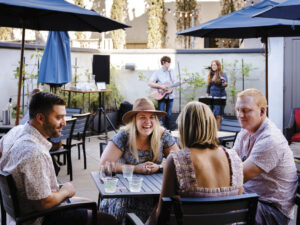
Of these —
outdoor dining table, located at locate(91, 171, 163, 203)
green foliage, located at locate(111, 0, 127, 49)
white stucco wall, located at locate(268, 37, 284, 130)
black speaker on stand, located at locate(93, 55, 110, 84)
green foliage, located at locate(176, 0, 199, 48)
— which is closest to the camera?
outdoor dining table, located at locate(91, 171, 163, 203)

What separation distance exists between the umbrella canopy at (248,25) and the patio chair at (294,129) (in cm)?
187

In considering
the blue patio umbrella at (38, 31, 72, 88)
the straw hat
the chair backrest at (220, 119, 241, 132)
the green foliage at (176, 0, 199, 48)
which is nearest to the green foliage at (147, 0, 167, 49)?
the green foliage at (176, 0, 199, 48)

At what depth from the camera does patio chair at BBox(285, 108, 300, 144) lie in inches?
262

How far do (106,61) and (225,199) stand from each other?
7.51 meters

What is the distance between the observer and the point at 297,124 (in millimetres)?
6969

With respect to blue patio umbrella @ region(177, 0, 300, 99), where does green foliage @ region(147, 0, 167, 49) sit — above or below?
above

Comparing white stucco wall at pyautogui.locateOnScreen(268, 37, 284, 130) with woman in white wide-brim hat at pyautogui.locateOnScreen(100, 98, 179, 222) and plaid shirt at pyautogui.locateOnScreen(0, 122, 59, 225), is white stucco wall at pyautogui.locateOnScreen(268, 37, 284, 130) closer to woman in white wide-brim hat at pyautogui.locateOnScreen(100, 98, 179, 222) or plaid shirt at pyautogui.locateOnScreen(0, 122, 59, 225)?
woman in white wide-brim hat at pyautogui.locateOnScreen(100, 98, 179, 222)

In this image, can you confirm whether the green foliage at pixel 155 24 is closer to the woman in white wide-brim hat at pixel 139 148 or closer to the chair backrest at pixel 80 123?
the chair backrest at pixel 80 123

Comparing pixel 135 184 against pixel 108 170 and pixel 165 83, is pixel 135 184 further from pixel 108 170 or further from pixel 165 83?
pixel 165 83

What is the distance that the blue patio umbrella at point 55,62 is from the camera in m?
6.97

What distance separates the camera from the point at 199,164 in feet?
7.36

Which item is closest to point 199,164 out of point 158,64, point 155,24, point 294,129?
point 294,129

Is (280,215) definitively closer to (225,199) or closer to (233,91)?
(225,199)

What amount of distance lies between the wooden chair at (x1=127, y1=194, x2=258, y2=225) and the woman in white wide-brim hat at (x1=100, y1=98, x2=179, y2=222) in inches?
43.0
